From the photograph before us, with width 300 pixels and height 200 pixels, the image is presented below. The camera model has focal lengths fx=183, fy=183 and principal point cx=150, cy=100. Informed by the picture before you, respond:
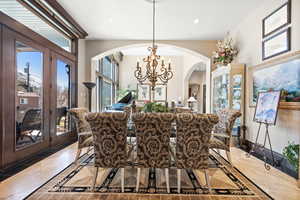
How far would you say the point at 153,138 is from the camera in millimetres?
2281

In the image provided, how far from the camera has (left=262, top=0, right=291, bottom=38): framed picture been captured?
3.23 meters

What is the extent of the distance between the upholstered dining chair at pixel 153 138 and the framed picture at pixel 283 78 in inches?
87.6

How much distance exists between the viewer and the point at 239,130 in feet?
15.2

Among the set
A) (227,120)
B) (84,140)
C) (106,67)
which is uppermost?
(106,67)

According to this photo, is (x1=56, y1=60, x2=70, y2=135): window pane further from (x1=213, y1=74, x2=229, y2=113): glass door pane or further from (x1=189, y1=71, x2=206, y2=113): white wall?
(x1=189, y1=71, x2=206, y2=113): white wall

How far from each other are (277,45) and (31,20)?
4819 mm

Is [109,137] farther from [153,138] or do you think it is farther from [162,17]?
[162,17]

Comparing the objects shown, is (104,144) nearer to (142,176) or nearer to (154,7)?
(142,176)

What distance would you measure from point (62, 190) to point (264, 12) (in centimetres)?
498

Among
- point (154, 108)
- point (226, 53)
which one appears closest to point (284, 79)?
point (226, 53)

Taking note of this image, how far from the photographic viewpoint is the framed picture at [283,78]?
2.98 m

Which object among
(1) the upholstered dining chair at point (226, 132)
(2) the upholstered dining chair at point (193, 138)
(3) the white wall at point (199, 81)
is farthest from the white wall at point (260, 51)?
(3) the white wall at point (199, 81)

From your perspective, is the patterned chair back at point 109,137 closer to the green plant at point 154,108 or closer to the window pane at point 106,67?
the green plant at point 154,108

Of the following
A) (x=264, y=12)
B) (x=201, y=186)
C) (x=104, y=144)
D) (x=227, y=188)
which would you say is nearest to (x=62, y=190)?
(x=104, y=144)
